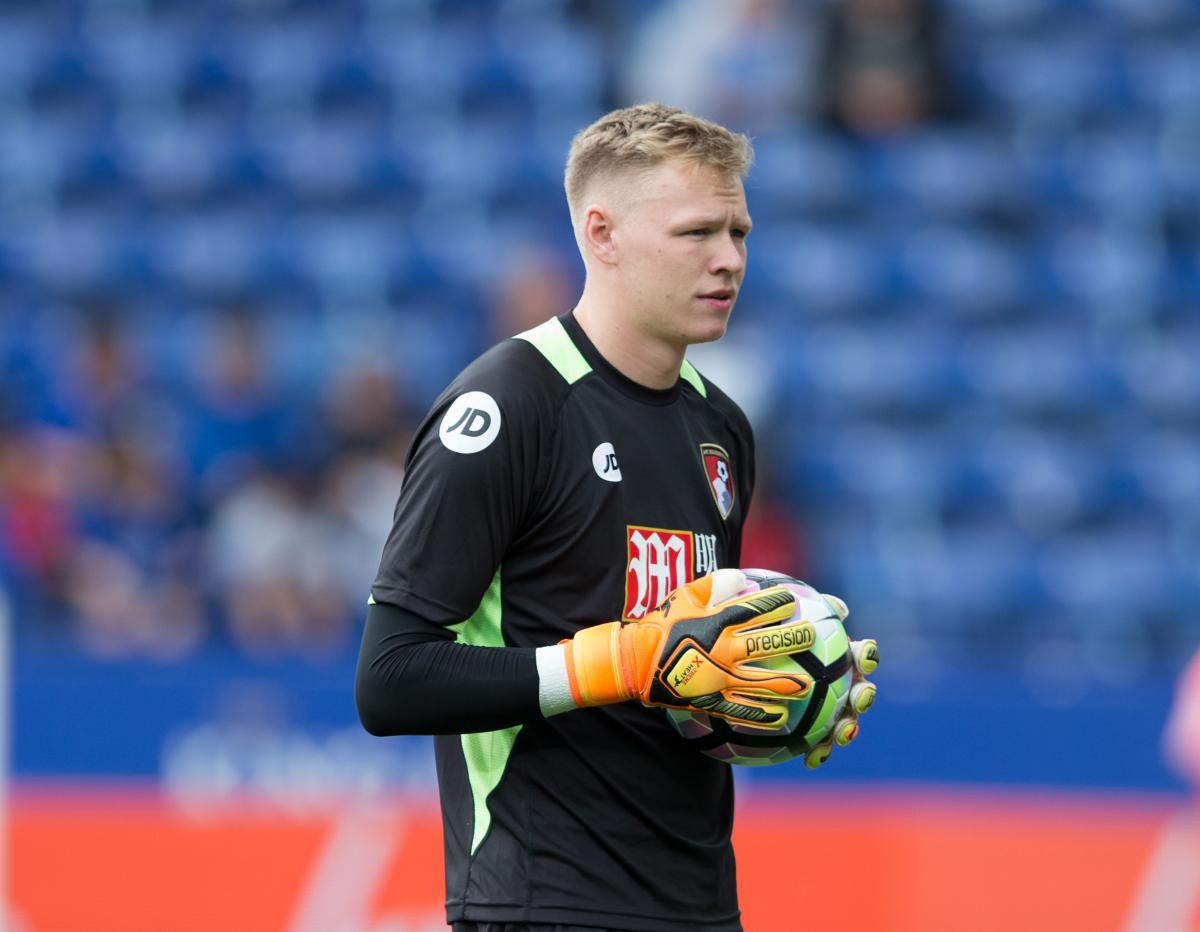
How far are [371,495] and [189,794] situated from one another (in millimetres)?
1622

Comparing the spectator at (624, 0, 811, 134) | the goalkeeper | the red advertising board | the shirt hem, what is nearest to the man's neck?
the goalkeeper

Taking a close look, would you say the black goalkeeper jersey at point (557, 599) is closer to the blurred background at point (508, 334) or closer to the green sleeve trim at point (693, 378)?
the green sleeve trim at point (693, 378)

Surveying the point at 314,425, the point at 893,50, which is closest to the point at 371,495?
the point at 314,425

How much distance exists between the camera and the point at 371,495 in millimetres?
8672

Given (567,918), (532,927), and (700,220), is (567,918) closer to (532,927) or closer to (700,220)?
(532,927)

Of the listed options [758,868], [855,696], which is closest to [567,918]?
[855,696]

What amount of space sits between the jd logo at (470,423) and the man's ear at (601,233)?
410 mm

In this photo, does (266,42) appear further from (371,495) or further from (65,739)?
(65,739)

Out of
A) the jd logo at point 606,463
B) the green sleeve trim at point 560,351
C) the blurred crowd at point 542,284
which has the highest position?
the blurred crowd at point 542,284

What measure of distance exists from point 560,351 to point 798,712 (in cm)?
82

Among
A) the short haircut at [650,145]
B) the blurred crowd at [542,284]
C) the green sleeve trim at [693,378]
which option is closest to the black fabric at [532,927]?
the green sleeve trim at [693,378]

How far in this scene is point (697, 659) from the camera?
10.8ft

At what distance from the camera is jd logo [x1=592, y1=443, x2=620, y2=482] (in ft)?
11.6

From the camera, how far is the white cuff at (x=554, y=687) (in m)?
3.34
